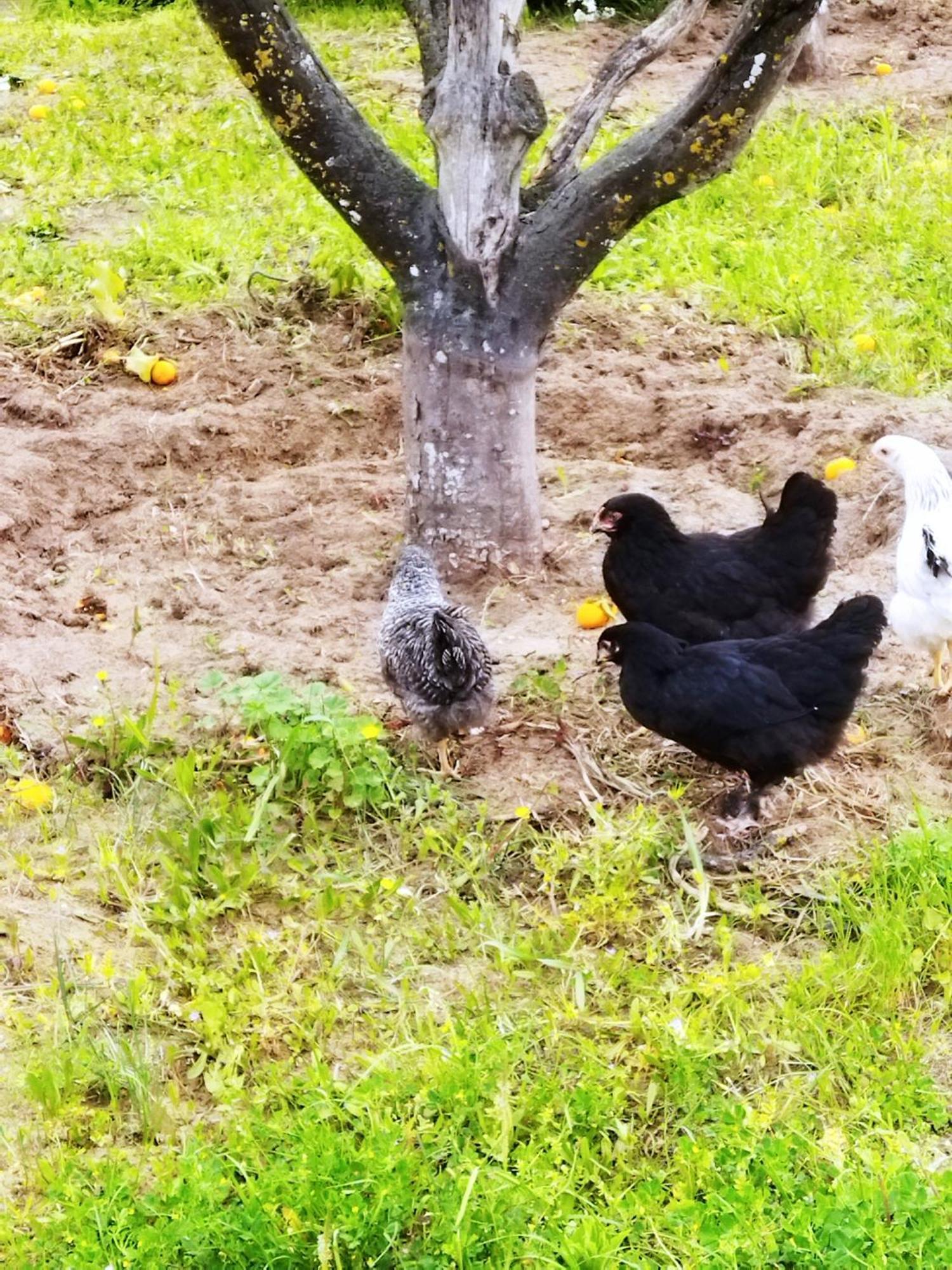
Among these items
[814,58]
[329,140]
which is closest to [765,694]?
[329,140]

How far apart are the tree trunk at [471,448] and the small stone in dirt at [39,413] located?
1837 millimetres

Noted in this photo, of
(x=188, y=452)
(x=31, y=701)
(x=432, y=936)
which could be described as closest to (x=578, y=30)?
(x=188, y=452)

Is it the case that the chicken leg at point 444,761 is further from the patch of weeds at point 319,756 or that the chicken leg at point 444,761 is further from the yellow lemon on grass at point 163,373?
the yellow lemon on grass at point 163,373

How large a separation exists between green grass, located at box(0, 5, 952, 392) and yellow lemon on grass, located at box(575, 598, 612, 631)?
6.52ft

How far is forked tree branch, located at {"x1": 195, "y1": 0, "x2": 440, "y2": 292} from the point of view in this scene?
4516 mm

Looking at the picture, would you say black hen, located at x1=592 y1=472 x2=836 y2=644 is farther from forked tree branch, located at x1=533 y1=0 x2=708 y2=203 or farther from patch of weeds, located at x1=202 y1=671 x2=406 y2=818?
forked tree branch, located at x1=533 y1=0 x2=708 y2=203

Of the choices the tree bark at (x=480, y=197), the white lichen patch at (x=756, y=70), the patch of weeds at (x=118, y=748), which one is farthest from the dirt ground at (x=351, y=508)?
the white lichen patch at (x=756, y=70)

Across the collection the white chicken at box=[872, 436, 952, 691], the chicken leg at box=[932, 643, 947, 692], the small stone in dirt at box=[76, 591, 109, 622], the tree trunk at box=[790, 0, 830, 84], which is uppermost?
the tree trunk at box=[790, 0, 830, 84]

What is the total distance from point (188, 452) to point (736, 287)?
2.88 metres

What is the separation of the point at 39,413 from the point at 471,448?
2214mm

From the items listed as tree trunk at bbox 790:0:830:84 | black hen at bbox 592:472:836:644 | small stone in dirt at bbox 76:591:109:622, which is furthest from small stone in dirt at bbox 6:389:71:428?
tree trunk at bbox 790:0:830:84

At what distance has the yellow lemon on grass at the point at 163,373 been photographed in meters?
6.50

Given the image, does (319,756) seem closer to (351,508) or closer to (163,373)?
(351,508)

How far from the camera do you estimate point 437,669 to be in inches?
165
